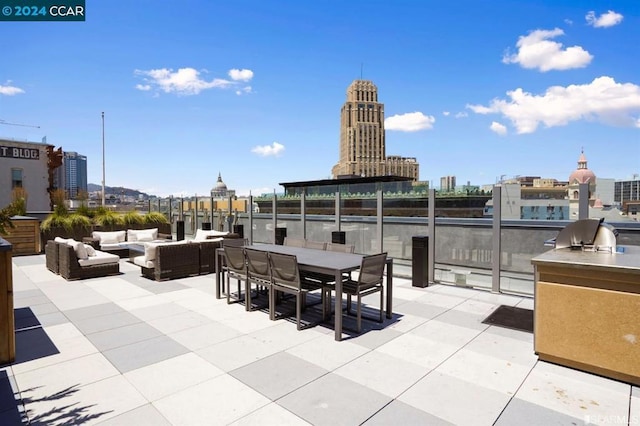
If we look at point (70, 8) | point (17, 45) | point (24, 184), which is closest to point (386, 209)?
point (70, 8)

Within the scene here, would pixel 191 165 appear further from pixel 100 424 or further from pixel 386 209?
pixel 100 424

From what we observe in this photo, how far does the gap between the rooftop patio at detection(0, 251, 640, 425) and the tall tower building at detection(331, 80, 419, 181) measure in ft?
437

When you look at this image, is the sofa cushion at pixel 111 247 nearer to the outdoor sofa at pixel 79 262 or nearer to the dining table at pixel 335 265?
the outdoor sofa at pixel 79 262

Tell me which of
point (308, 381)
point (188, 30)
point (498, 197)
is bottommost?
point (308, 381)

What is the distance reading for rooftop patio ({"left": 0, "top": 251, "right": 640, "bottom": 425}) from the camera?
272 centimetres

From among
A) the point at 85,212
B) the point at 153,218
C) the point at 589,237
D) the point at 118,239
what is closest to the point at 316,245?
the point at 589,237

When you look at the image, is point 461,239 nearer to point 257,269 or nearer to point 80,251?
point 257,269

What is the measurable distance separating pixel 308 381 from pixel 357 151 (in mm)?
139053

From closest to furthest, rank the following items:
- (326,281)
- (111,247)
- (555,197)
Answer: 1. (326,281)
2. (555,197)
3. (111,247)

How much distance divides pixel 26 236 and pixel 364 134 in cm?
13431

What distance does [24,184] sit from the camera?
3459cm

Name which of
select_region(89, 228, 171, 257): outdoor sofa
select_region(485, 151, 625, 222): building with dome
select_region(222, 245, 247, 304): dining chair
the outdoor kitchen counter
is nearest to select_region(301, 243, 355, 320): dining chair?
select_region(222, 245, 247, 304): dining chair

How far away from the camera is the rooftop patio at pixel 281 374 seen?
2723 mm

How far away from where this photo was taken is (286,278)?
4.89 metres
